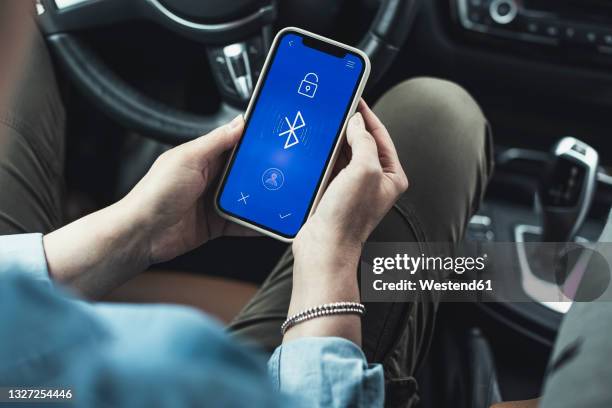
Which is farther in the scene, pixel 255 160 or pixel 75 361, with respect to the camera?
pixel 255 160

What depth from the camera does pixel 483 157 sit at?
2.86 feet

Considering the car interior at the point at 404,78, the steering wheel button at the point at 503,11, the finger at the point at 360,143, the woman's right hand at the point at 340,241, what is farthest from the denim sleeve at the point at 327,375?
the steering wheel button at the point at 503,11

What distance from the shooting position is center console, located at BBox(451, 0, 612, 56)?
105 cm

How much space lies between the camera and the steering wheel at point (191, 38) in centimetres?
87

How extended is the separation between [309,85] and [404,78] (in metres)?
0.51

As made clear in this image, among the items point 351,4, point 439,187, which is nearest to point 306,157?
point 439,187

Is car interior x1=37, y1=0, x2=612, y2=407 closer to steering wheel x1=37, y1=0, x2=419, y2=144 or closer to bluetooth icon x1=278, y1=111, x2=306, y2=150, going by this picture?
steering wheel x1=37, y1=0, x2=419, y2=144

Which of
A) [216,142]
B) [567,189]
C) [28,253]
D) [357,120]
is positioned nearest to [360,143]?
[357,120]

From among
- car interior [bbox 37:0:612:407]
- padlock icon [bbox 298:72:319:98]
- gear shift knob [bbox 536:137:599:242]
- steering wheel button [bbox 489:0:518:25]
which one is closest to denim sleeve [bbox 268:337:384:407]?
padlock icon [bbox 298:72:319:98]

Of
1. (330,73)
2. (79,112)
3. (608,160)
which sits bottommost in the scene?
(608,160)

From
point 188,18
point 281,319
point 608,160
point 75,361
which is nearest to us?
point 75,361

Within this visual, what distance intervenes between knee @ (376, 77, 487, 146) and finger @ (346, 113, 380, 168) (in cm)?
17

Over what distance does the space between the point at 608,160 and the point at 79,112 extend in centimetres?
92

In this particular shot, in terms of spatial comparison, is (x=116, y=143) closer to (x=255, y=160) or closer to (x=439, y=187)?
(x=255, y=160)
